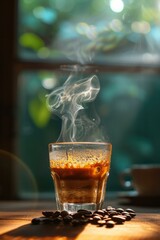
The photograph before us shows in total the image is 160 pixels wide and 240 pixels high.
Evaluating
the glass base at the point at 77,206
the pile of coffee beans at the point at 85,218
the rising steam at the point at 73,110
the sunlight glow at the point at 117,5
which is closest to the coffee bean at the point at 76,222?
the pile of coffee beans at the point at 85,218

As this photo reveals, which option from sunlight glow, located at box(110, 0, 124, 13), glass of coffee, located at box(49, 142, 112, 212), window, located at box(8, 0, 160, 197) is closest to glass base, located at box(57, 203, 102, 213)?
glass of coffee, located at box(49, 142, 112, 212)

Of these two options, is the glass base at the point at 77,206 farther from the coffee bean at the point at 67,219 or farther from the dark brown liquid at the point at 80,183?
the coffee bean at the point at 67,219

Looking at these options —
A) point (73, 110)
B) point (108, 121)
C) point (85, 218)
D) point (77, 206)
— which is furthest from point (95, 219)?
point (108, 121)

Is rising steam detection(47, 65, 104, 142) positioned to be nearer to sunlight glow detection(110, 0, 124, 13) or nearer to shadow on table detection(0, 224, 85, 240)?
shadow on table detection(0, 224, 85, 240)

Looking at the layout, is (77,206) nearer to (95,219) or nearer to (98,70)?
(95,219)

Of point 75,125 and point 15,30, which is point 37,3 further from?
point 75,125

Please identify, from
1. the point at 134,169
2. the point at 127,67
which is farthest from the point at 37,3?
the point at 134,169
